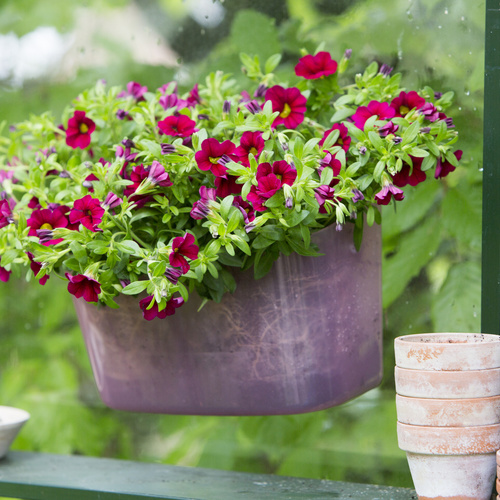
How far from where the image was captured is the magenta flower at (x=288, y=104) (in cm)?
71

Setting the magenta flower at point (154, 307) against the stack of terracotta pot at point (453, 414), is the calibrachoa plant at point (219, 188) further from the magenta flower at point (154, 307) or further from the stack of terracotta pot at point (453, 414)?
the stack of terracotta pot at point (453, 414)

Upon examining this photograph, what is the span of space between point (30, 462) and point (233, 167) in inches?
20.1

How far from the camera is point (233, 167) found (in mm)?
619

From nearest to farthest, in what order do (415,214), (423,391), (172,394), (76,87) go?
(423,391), (172,394), (415,214), (76,87)

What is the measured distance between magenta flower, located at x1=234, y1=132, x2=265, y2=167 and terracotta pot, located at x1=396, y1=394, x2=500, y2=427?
10.3 inches

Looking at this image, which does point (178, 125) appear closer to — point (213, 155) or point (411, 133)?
point (213, 155)

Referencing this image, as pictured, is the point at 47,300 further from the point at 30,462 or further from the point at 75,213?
the point at 75,213

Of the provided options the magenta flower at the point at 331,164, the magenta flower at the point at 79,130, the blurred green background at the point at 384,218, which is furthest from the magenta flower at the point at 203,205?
the blurred green background at the point at 384,218

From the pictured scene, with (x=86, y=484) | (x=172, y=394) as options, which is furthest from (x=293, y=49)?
(x=86, y=484)

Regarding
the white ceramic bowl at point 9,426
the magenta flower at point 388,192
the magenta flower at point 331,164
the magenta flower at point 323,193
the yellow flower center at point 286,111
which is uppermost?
the yellow flower center at point 286,111

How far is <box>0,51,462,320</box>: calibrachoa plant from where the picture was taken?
615 mm

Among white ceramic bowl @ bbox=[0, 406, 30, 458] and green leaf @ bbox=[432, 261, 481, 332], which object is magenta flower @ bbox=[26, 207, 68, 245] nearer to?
white ceramic bowl @ bbox=[0, 406, 30, 458]

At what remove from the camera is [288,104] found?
712 mm

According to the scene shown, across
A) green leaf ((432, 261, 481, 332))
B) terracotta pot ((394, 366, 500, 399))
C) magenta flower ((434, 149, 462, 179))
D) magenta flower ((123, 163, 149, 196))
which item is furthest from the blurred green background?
magenta flower ((123, 163, 149, 196))
